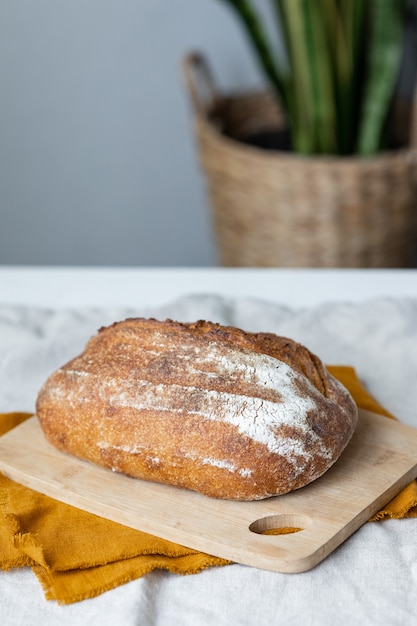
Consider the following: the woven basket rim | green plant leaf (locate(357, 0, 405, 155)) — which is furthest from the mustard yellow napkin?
green plant leaf (locate(357, 0, 405, 155))

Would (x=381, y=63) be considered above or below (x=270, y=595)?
above

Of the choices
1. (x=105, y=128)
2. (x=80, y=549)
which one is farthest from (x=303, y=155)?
(x=80, y=549)

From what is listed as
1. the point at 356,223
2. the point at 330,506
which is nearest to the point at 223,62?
the point at 356,223

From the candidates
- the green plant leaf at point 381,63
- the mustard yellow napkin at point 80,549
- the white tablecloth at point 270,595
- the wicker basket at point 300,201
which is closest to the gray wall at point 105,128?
the wicker basket at point 300,201

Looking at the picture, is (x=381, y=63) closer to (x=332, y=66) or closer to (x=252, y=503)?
(x=332, y=66)

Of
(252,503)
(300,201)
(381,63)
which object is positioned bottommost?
(300,201)

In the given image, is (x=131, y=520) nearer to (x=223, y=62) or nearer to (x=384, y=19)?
(x=384, y=19)
